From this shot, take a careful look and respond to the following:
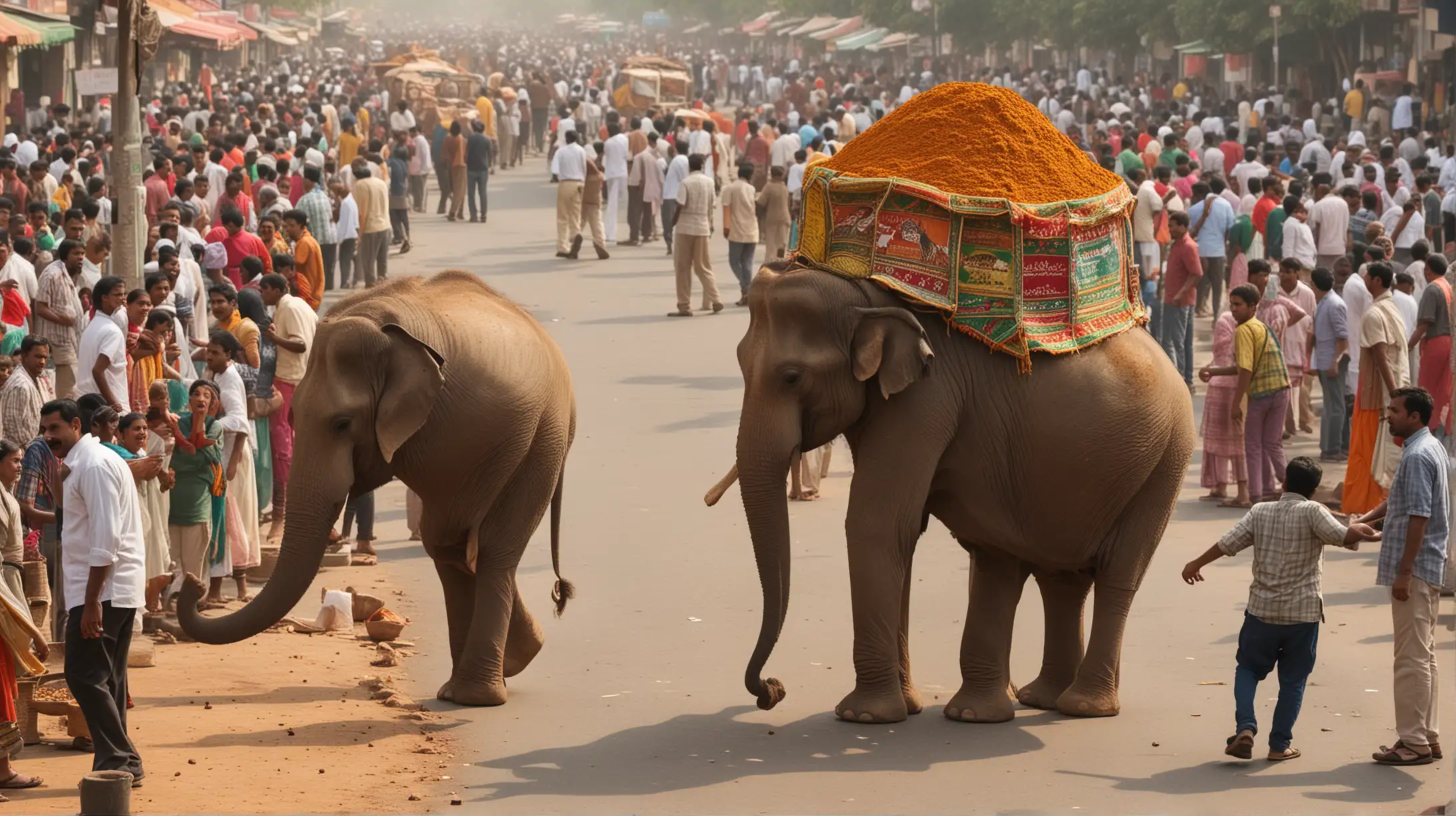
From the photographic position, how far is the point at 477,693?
9.38 m

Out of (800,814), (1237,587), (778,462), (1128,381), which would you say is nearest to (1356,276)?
(1237,587)

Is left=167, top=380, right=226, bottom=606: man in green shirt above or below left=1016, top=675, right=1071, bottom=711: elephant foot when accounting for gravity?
above

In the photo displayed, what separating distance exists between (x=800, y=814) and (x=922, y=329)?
2263 mm

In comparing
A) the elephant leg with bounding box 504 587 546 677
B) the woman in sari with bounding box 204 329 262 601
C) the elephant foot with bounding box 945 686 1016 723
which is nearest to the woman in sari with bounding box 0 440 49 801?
the elephant leg with bounding box 504 587 546 677

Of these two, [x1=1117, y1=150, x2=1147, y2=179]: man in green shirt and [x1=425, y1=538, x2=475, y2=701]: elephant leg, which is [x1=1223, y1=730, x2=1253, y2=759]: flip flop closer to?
[x1=425, y1=538, x2=475, y2=701]: elephant leg

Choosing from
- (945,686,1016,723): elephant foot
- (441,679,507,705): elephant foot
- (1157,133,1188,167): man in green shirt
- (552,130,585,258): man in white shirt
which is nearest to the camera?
(945,686,1016,723): elephant foot

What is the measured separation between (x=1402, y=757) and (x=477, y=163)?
2463 cm

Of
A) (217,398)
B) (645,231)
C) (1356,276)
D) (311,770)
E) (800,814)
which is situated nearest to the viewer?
(800,814)

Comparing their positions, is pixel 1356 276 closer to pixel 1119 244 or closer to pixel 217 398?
pixel 1119 244

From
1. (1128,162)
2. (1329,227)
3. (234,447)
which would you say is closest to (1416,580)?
(234,447)

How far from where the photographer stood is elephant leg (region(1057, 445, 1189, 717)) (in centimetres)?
915

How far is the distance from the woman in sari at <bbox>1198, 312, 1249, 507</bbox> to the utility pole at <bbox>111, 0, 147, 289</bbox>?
7592 millimetres

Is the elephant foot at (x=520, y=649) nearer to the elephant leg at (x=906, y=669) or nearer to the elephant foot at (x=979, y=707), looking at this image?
the elephant leg at (x=906, y=669)

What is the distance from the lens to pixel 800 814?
782cm
